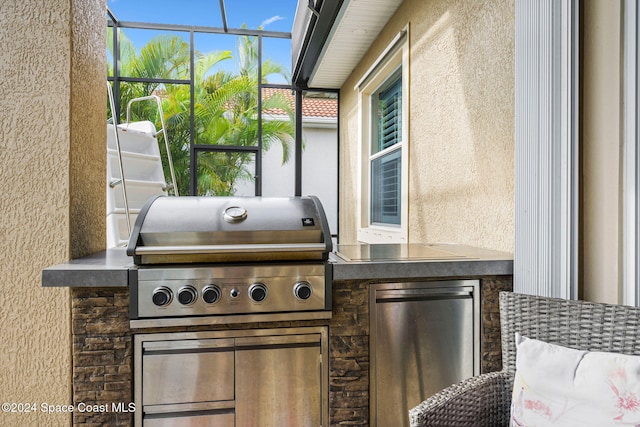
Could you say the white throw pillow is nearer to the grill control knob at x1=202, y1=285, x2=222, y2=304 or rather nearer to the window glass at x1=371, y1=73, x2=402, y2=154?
the grill control knob at x1=202, y1=285, x2=222, y2=304

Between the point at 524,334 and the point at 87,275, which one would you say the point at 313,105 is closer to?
the point at 87,275

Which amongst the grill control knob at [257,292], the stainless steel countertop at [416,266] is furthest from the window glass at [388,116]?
the grill control knob at [257,292]

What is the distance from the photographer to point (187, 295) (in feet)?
4.85

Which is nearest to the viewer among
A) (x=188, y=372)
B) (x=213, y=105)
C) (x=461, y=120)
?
(x=188, y=372)

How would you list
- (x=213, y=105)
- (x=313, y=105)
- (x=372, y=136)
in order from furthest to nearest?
(x=213, y=105) < (x=313, y=105) < (x=372, y=136)

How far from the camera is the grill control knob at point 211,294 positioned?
1.49m

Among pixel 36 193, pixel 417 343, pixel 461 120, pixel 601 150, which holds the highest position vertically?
pixel 461 120

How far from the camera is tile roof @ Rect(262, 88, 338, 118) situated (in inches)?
232

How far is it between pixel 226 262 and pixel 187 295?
7.6 inches

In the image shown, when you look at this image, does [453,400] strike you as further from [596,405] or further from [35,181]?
[35,181]

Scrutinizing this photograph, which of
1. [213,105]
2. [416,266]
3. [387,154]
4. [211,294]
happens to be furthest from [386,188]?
[213,105]

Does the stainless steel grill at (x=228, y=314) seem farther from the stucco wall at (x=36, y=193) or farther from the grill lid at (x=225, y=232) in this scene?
the stucco wall at (x=36, y=193)

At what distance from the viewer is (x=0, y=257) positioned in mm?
1587

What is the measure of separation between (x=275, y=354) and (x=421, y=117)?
2185 millimetres
